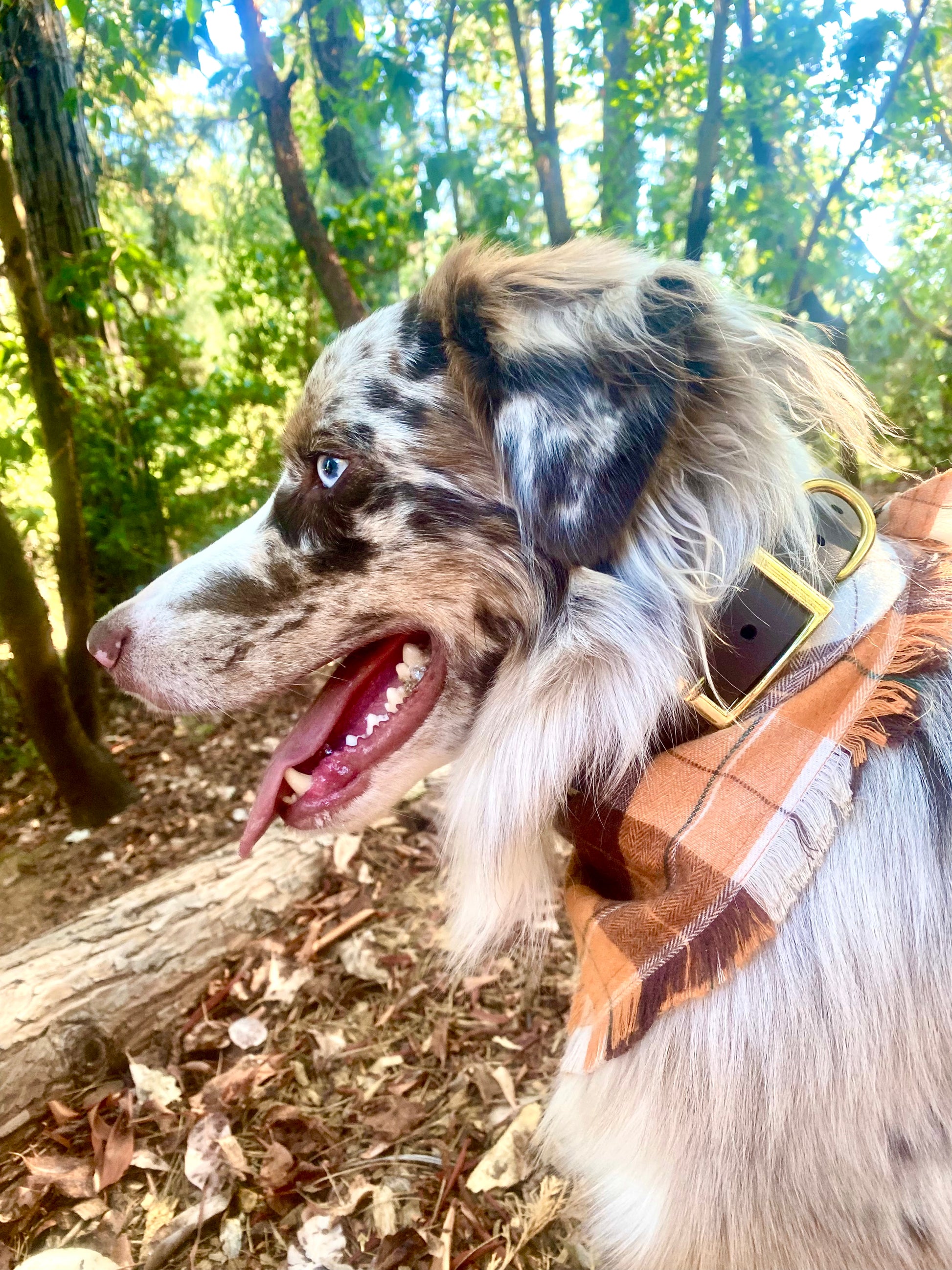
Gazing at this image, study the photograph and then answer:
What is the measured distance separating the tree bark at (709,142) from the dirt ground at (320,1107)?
303 cm

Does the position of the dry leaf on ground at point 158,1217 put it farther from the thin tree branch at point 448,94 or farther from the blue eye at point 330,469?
the thin tree branch at point 448,94

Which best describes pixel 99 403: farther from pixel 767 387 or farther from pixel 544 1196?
pixel 544 1196

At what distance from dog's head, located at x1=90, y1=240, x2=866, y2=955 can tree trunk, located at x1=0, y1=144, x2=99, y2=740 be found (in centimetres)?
150

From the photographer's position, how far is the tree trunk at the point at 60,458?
2.68 metres

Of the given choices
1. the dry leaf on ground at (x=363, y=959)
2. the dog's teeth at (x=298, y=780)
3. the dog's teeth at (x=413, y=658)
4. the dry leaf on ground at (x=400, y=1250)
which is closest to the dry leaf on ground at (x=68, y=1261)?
the dry leaf on ground at (x=400, y=1250)

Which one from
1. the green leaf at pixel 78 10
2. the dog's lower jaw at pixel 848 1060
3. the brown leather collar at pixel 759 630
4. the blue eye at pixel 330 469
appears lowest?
the dog's lower jaw at pixel 848 1060

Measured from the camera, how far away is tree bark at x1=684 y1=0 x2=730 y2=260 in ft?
10.2

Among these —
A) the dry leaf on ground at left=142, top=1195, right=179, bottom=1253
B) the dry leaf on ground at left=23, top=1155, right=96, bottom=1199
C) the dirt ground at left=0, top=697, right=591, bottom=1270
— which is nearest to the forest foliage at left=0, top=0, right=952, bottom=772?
the dirt ground at left=0, top=697, right=591, bottom=1270

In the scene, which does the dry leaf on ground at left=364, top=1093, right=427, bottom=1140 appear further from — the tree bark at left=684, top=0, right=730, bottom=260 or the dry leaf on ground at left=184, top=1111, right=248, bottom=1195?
the tree bark at left=684, top=0, right=730, bottom=260

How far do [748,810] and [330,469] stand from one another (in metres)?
1.06

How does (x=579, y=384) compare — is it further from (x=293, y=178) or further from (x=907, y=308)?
(x=907, y=308)

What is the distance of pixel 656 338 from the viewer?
4.29ft

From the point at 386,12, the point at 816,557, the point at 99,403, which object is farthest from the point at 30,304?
the point at 816,557

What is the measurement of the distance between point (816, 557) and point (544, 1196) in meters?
1.54
